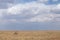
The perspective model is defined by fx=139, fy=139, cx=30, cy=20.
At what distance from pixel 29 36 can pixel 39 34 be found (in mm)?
203

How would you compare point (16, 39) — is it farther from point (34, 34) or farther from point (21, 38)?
point (34, 34)

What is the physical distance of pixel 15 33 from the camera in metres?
2.78

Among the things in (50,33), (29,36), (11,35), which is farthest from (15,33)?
(50,33)

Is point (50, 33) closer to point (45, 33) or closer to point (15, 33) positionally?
point (45, 33)

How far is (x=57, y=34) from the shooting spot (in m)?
2.66

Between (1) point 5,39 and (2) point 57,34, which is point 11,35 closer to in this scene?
(1) point 5,39

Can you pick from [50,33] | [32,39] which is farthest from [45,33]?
[32,39]

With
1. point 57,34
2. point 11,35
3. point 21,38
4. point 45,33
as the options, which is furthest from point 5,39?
point 57,34

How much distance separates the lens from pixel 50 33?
2.68 metres

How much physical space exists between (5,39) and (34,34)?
58 cm

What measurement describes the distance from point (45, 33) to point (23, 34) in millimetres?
434

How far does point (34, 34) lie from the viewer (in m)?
2.73

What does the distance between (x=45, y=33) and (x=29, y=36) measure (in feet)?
1.05

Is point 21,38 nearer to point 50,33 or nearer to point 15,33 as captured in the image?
point 15,33
